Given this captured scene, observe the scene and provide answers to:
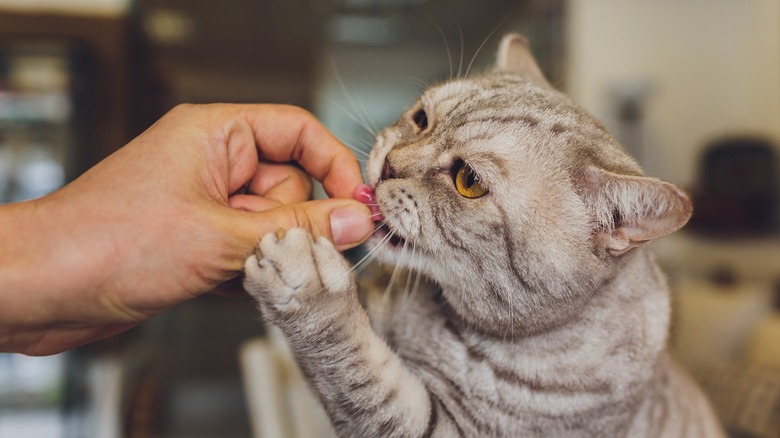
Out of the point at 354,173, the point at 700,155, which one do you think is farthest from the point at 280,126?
the point at 700,155

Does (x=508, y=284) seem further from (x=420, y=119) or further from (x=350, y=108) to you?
(x=350, y=108)

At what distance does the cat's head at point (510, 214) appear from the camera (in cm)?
100

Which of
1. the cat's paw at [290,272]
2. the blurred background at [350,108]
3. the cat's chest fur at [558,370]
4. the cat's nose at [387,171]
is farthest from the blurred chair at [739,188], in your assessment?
the cat's paw at [290,272]

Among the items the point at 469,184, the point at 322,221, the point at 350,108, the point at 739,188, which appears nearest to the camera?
the point at 322,221

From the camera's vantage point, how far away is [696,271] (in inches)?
216

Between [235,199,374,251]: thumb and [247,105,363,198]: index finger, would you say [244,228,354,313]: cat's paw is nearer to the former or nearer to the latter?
[235,199,374,251]: thumb

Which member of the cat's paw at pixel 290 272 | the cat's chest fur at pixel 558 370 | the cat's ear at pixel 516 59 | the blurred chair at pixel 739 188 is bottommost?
the blurred chair at pixel 739 188

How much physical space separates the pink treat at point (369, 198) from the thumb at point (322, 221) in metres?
0.04

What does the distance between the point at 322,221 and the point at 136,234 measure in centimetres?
28

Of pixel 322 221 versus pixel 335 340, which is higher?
pixel 322 221

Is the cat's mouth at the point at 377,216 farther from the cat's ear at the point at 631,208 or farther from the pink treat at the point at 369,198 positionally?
the cat's ear at the point at 631,208

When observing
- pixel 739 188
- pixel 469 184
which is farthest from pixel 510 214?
pixel 739 188

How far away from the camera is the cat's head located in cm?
100

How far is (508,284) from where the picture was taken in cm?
102
